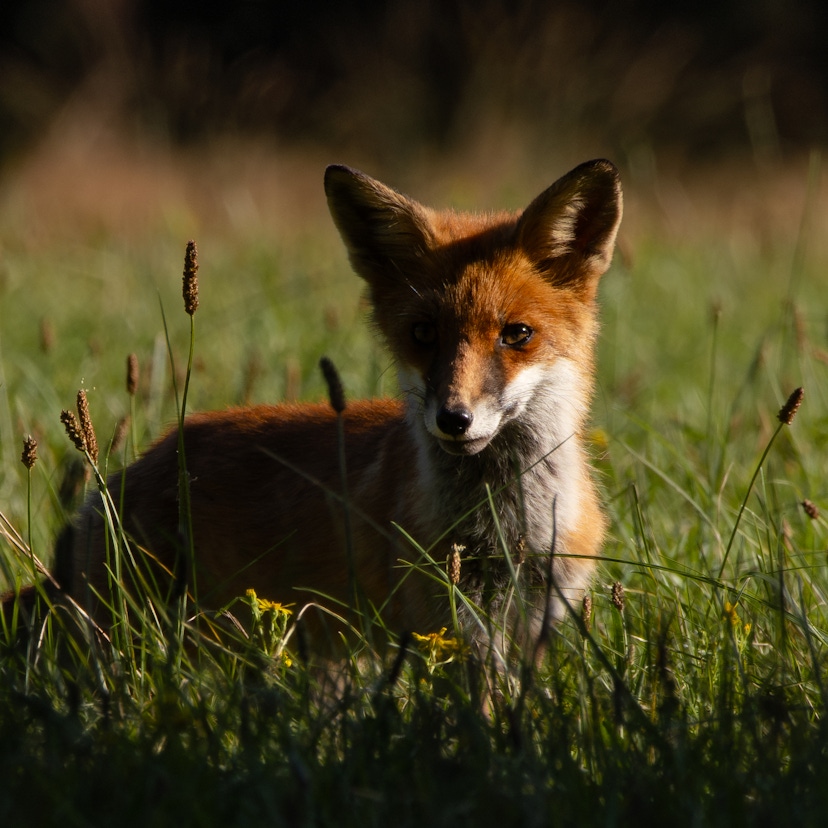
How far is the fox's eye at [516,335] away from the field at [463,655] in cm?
65

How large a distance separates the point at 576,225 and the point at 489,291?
1.80 ft

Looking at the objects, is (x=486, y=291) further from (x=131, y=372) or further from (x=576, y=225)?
(x=131, y=372)

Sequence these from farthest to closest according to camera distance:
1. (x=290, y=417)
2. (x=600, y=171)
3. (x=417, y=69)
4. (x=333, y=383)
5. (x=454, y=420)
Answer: (x=417, y=69)
(x=290, y=417)
(x=600, y=171)
(x=454, y=420)
(x=333, y=383)

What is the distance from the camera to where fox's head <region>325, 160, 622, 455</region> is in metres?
3.72

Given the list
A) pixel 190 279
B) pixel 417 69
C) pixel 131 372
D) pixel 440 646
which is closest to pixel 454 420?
pixel 440 646

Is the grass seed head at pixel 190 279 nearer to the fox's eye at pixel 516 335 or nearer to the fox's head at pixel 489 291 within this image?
the fox's head at pixel 489 291

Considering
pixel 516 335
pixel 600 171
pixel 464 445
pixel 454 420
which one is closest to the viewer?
pixel 454 420

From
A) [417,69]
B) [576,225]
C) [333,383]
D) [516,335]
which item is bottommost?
[333,383]

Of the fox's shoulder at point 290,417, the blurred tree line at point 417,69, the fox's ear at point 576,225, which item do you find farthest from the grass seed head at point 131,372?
the blurred tree line at point 417,69

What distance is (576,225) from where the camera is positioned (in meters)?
4.21

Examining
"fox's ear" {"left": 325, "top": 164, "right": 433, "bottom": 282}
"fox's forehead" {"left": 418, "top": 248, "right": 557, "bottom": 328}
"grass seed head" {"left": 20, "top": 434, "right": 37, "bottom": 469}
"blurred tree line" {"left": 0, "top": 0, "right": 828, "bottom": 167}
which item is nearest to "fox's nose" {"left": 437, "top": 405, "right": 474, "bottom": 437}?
"fox's forehead" {"left": 418, "top": 248, "right": 557, "bottom": 328}

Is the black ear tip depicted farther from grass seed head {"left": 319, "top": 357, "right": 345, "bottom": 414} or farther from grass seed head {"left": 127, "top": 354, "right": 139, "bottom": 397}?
grass seed head {"left": 127, "top": 354, "right": 139, "bottom": 397}

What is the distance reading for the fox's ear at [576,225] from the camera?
3.98m

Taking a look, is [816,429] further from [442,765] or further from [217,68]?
[217,68]
